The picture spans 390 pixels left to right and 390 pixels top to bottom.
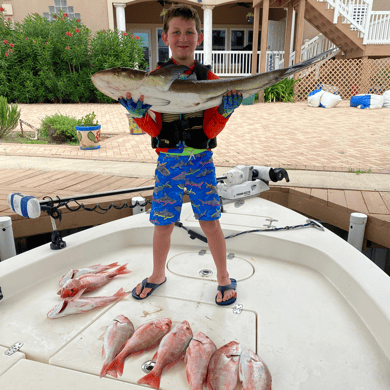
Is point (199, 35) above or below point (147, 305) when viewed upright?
above

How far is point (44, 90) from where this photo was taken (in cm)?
1312

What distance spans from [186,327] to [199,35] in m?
1.52

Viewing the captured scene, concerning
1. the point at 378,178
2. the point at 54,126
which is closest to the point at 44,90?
the point at 54,126

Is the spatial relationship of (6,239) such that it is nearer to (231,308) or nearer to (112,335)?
(112,335)

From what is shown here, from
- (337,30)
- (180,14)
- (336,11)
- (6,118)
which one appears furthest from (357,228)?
(337,30)

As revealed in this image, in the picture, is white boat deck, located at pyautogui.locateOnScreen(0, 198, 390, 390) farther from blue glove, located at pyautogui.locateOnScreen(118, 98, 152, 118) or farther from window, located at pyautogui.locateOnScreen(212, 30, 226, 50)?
window, located at pyautogui.locateOnScreen(212, 30, 226, 50)

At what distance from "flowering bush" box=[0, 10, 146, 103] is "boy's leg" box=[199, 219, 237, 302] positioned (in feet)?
39.9

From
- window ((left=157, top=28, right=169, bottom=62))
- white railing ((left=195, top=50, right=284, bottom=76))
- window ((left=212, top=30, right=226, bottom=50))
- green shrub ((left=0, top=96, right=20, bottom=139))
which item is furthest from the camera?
window ((left=212, top=30, right=226, bottom=50))

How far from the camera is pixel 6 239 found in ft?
8.70

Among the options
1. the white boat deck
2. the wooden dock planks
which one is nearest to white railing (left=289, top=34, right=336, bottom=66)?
the wooden dock planks

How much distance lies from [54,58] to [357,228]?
13223 mm

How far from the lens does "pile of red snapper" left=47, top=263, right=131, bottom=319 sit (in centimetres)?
192

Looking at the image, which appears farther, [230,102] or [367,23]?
[367,23]

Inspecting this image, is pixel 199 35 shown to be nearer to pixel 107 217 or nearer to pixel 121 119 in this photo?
pixel 107 217
